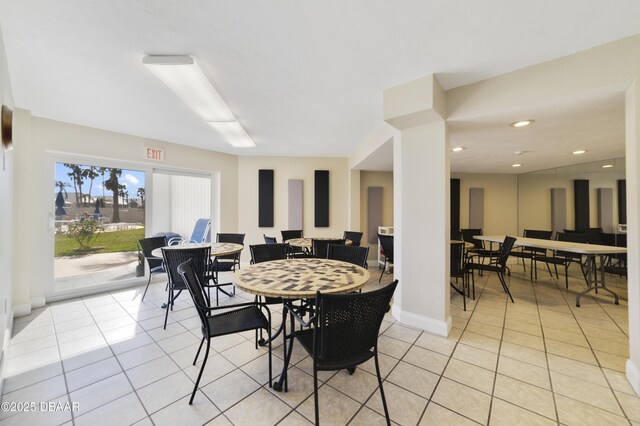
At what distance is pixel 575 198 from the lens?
5324 mm

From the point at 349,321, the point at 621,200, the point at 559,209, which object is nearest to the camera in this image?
the point at 349,321

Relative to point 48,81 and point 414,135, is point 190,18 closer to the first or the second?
point 48,81

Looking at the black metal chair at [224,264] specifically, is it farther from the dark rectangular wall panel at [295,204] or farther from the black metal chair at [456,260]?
the black metal chair at [456,260]

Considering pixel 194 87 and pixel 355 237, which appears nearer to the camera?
pixel 194 87

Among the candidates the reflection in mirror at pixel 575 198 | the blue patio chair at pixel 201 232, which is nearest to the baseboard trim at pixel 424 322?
the blue patio chair at pixel 201 232

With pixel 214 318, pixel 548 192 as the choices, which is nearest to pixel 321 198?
pixel 214 318

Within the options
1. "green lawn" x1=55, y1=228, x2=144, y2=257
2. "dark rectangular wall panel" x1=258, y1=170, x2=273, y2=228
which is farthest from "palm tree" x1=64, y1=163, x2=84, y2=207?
"dark rectangular wall panel" x1=258, y1=170, x2=273, y2=228

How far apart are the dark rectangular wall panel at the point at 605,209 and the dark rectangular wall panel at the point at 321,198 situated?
18.5 feet

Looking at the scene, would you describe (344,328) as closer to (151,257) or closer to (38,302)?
(151,257)

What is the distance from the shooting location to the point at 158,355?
2.20 m

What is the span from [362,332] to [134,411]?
163cm

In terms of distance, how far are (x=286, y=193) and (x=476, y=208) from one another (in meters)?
4.95

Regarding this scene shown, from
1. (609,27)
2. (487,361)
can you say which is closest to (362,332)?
(487,361)

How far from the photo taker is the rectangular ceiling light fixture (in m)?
1.99
